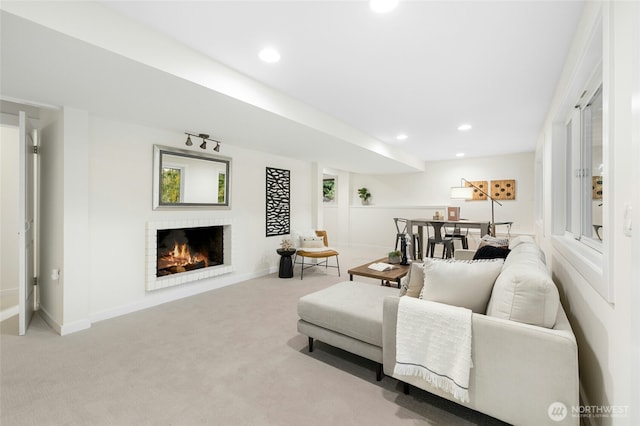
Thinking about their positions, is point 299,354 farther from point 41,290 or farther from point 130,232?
point 41,290

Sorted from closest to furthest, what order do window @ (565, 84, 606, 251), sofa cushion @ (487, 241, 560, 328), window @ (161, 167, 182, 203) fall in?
sofa cushion @ (487, 241, 560, 328)
window @ (565, 84, 606, 251)
window @ (161, 167, 182, 203)

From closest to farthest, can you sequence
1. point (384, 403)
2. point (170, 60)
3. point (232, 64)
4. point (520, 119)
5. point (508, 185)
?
point (384, 403) → point (170, 60) → point (232, 64) → point (520, 119) → point (508, 185)

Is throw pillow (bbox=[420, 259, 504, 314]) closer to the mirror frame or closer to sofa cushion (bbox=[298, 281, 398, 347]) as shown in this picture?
sofa cushion (bbox=[298, 281, 398, 347])

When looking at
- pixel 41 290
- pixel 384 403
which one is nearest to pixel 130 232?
pixel 41 290

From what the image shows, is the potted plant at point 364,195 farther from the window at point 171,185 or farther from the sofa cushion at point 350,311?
the sofa cushion at point 350,311

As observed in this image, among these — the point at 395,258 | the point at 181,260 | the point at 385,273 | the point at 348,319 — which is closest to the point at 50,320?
the point at 181,260

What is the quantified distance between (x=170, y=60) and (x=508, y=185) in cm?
684

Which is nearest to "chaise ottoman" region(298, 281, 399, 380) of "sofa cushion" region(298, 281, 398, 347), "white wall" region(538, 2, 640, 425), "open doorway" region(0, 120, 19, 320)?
"sofa cushion" region(298, 281, 398, 347)

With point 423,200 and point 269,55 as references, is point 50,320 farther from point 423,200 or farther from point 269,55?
point 423,200

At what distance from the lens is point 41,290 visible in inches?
124

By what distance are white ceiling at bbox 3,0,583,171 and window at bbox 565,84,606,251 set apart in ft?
1.56

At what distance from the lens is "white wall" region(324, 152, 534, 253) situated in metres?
6.27

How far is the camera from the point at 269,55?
2246mm
